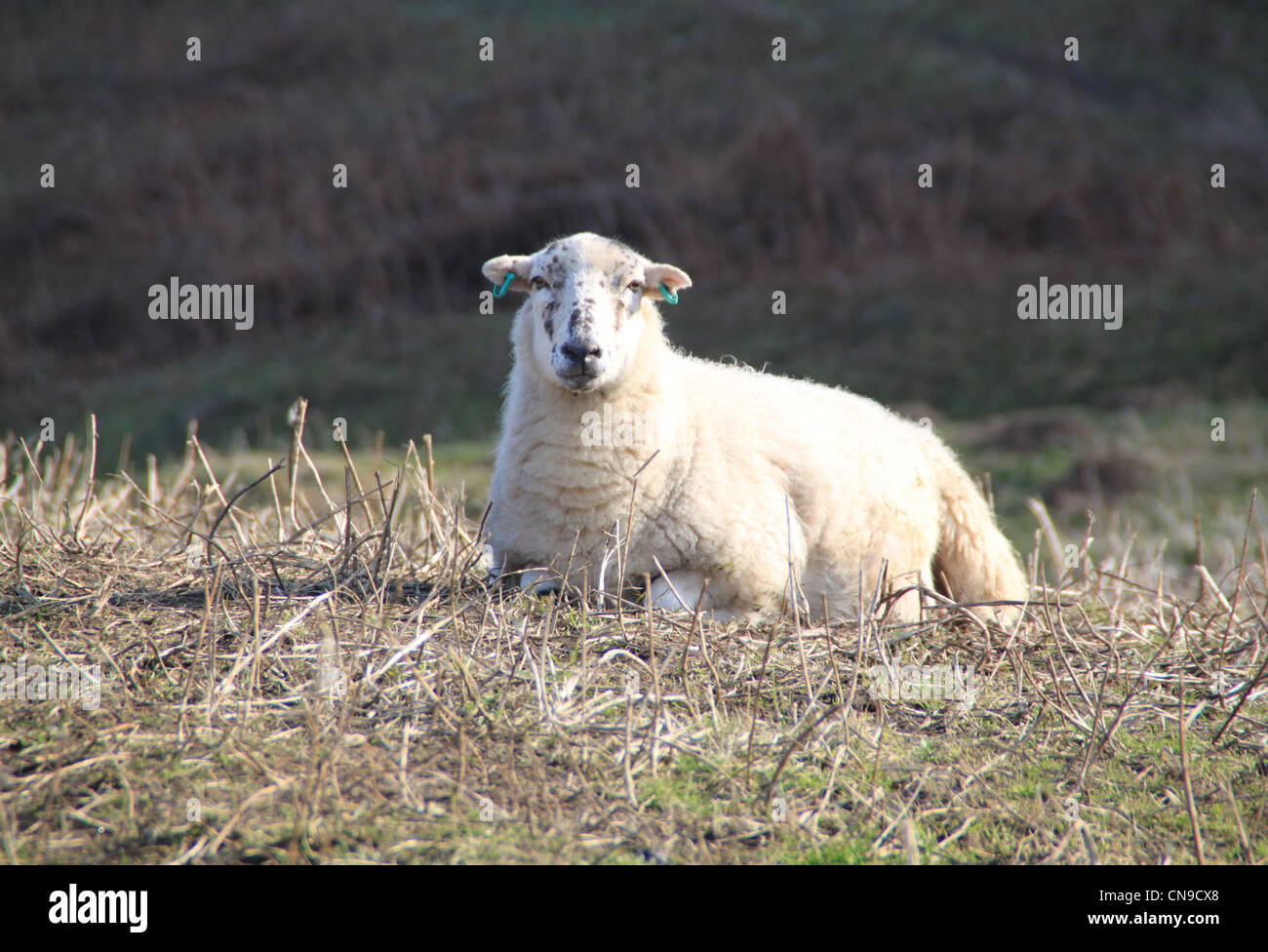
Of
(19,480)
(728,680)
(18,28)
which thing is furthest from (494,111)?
(728,680)

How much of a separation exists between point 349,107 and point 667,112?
702cm

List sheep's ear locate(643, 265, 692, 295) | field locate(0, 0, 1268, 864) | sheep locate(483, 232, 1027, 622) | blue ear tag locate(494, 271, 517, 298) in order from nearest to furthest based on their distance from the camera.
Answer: field locate(0, 0, 1268, 864), sheep locate(483, 232, 1027, 622), blue ear tag locate(494, 271, 517, 298), sheep's ear locate(643, 265, 692, 295)

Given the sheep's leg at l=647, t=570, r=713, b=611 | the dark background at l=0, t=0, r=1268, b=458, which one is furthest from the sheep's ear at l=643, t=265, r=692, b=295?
the dark background at l=0, t=0, r=1268, b=458

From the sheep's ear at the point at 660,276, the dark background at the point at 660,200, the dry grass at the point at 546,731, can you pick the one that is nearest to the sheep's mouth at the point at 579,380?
the sheep's ear at the point at 660,276

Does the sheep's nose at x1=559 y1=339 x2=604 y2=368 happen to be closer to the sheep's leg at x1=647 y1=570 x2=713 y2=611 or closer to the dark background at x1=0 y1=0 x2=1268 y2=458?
the sheep's leg at x1=647 y1=570 x2=713 y2=611

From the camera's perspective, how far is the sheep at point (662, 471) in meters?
5.20

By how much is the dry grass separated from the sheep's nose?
0.91 metres

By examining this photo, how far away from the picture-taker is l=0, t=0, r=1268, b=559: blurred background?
16.7 meters

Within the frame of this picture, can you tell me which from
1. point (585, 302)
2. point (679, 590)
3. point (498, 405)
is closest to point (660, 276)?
point (585, 302)

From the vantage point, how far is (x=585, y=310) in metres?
5.16

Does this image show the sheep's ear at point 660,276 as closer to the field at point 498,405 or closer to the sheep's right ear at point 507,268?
the sheep's right ear at point 507,268

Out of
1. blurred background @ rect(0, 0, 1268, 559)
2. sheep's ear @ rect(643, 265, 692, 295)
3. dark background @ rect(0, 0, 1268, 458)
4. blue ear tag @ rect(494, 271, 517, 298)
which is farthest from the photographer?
dark background @ rect(0, 0, 1268, 458)

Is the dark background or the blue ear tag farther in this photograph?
the dark background

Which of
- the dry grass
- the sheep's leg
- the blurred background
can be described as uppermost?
the blurred background
